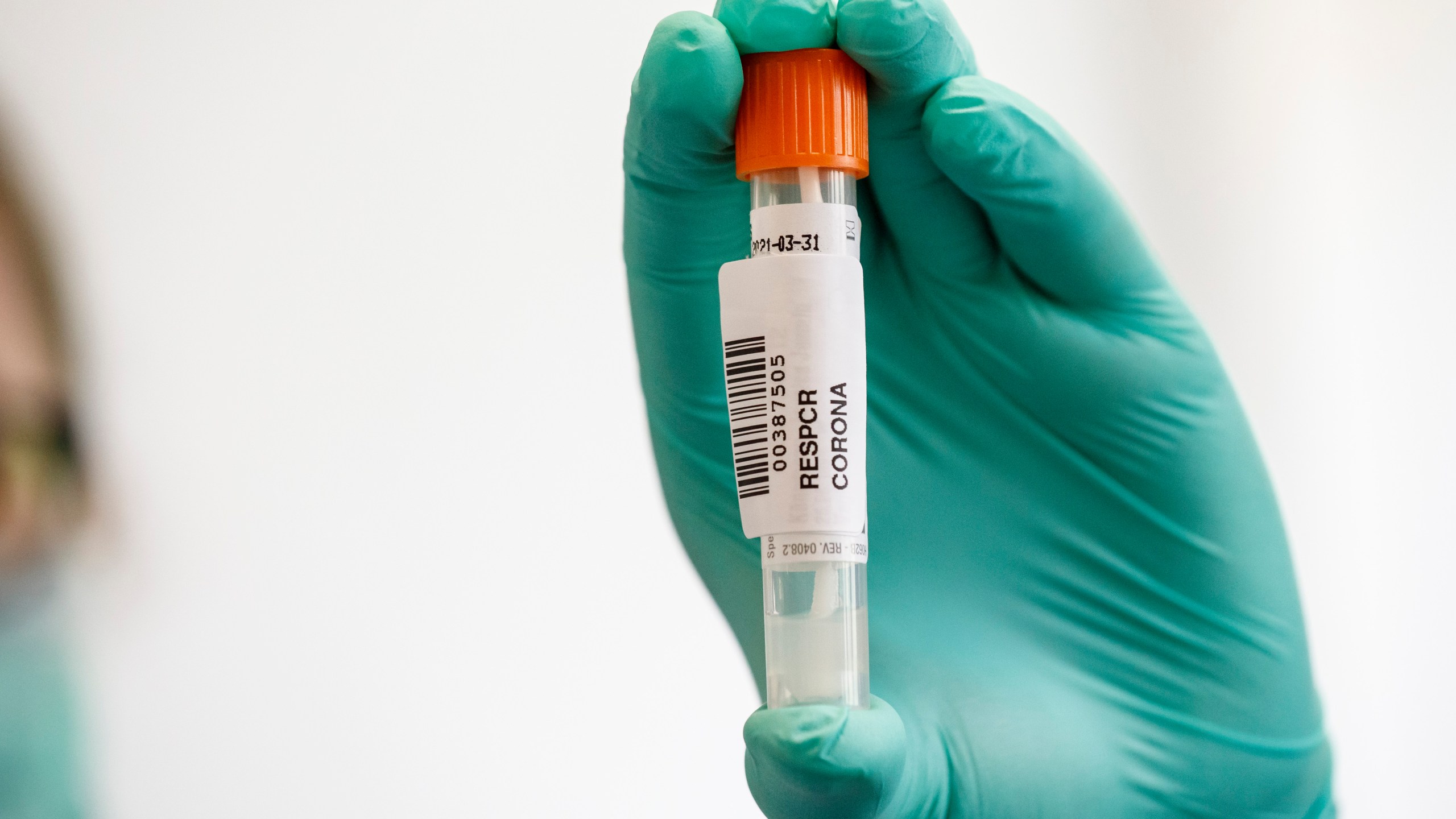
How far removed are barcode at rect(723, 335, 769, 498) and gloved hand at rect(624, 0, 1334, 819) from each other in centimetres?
18

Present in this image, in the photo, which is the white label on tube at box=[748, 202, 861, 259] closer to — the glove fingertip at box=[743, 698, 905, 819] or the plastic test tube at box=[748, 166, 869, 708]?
the plastic test tube at box=[748, 166, 869, 708]

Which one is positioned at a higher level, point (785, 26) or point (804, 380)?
point (785, 26)

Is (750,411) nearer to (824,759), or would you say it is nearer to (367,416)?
(824,759)

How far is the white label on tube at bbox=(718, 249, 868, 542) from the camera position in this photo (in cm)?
52

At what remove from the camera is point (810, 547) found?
0.52 metres

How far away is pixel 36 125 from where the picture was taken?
777 millimetres

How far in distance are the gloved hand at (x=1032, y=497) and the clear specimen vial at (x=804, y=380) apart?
0.13m

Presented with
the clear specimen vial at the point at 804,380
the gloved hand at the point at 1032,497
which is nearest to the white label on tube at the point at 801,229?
the clear specimen vial at the point at 804,380

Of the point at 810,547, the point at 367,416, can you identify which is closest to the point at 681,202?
the point at 810,547

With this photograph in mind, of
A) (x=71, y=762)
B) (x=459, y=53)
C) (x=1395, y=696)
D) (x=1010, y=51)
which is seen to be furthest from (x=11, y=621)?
(x=1395, y=696)

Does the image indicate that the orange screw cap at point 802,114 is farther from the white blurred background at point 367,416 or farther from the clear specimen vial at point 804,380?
the white blurred background at point 367,416

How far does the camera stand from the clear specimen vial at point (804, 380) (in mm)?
516

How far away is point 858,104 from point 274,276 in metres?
0.57

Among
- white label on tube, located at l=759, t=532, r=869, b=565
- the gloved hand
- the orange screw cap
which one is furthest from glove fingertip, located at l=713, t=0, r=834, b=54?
white label on tube, located at l=759, t=532, r=869, b=565
